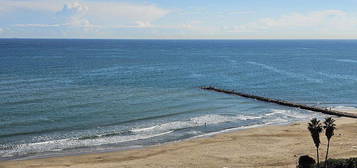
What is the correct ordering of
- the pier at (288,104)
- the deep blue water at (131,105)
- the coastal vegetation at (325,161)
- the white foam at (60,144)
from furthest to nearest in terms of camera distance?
the pier at (288,104) < the deep blue water at (131,105) < the white foam at (60,144) < the coastal vegetation at (325,161)

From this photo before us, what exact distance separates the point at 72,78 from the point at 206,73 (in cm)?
4215

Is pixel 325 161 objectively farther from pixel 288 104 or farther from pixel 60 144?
pixel 288 104

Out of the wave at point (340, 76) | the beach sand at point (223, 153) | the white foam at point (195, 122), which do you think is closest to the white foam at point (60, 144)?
the white foam at point (195, 122)

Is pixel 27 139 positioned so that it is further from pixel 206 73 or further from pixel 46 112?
pixel 206 73

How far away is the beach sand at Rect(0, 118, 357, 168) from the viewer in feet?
136

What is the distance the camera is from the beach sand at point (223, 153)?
41469mm

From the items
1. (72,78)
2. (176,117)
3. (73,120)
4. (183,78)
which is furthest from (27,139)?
(183,78)

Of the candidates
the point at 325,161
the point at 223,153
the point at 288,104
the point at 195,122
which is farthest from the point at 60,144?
the point at 288,104

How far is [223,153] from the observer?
45.7m

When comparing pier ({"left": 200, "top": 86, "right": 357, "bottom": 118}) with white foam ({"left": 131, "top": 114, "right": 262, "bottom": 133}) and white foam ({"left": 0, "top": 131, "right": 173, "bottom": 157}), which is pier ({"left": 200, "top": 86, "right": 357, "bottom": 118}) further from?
white foam ({"left": 0, "top": 131, "right": 173, "bottom": 157})

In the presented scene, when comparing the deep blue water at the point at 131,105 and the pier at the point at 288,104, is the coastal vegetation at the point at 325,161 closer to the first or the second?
the deep blue water at the point at 131,105

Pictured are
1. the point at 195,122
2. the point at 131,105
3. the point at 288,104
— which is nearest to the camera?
the point at 195,122

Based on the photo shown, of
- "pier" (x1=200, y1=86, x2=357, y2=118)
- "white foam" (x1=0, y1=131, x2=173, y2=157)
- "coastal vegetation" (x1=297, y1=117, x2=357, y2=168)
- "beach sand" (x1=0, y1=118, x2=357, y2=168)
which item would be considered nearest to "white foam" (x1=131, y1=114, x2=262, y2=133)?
"white foam" (x1=0, y1=131, x2=173, y2=157)

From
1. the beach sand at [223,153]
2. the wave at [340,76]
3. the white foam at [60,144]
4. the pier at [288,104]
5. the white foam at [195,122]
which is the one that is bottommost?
the beach sand at [223,153]
